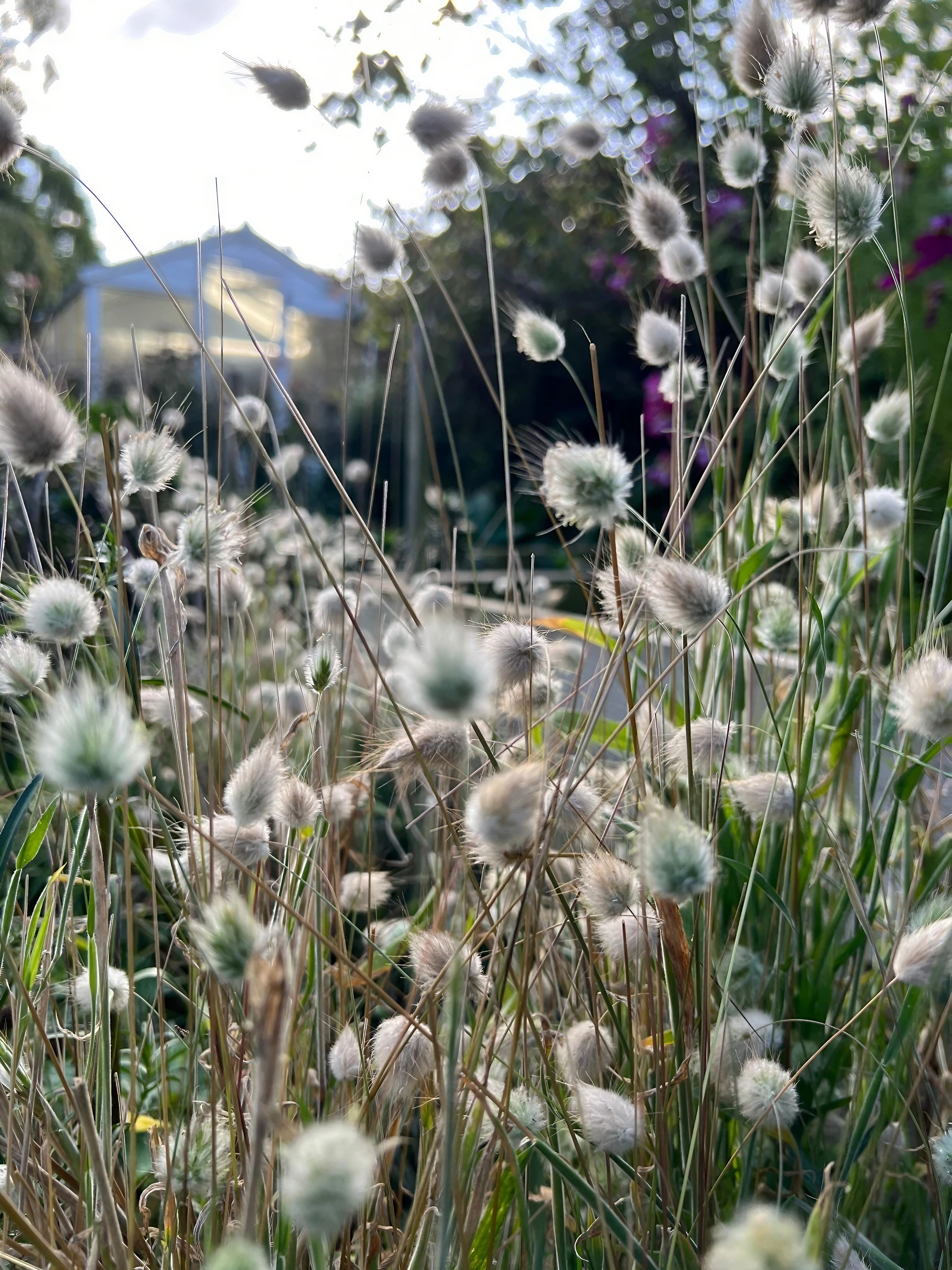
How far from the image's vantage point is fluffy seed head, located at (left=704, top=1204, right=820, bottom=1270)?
32 cm

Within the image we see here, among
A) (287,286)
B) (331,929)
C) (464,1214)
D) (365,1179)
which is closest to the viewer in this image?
(365,1179)

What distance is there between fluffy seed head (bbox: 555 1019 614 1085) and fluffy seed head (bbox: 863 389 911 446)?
63 centimetres

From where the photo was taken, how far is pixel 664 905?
0.62m

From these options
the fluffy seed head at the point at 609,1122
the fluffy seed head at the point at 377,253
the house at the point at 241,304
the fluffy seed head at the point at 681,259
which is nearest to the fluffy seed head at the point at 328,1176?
the fluffy seed head at the point at 609,1122

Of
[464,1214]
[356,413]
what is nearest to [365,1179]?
[464,1214]

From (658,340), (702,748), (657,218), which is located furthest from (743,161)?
(702,748)

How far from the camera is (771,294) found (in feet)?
3.51

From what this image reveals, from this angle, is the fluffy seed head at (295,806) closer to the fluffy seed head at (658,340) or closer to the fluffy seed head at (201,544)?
the fluffy seed head at (201,544)

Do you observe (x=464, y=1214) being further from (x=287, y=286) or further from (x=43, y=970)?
(x=287, y=286)

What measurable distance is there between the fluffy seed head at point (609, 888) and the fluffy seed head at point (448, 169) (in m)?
0.79

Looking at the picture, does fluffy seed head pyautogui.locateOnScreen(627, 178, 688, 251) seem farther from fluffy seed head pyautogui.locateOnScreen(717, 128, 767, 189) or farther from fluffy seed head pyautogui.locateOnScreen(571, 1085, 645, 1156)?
fluffy seed head pyautogui.locateOnScreen(571, 1085, 645, 1156)

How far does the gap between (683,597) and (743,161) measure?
732mm

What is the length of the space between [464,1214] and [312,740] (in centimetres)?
34

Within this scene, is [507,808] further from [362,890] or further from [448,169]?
[448,169]
